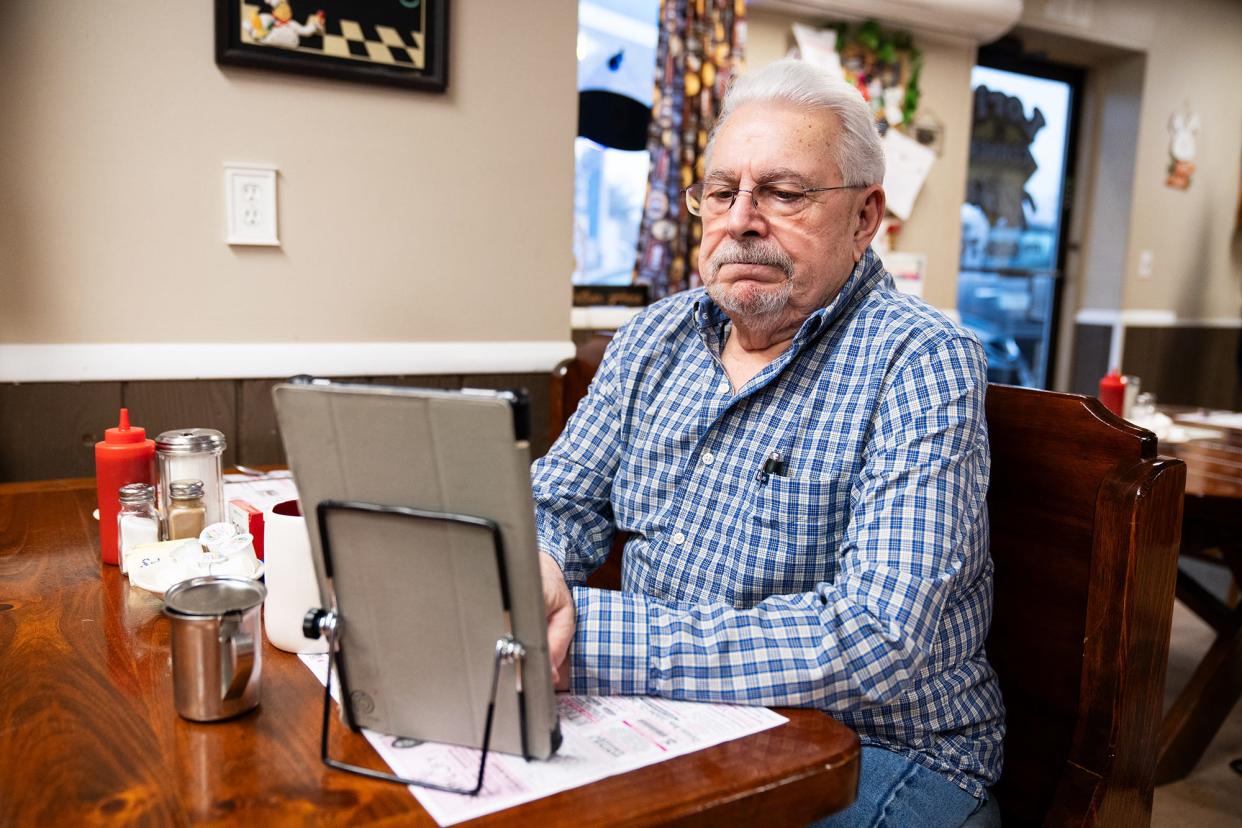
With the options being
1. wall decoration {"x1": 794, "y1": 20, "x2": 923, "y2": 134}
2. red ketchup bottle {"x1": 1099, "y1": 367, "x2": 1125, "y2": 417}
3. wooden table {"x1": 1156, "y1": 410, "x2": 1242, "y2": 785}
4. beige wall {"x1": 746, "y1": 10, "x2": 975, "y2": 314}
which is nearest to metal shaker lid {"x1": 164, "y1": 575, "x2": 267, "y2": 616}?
wooden table {"x1": 1156, "y1": 410, "x2": 1242, "y2": 785}

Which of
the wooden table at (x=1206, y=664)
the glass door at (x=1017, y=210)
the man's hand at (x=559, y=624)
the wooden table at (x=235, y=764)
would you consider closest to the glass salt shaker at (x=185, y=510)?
the wooden table at (x=235, y=764)

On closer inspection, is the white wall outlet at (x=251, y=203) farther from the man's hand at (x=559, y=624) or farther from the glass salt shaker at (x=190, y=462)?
the man's hand at (x=559, y=624)

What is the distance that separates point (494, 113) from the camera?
1920mm

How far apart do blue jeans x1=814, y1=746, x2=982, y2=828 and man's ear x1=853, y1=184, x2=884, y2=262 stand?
0.66m

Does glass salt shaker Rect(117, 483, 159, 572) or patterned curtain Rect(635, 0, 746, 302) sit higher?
patterned curtain Rect(635, 0, 746, 302)

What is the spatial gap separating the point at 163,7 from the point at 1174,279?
194 inches

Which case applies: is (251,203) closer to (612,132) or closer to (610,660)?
(610,660)

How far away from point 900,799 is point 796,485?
0.37 metres

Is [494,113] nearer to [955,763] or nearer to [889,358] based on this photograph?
[889,358]

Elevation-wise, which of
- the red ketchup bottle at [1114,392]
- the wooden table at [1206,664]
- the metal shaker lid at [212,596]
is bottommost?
the wooden table at [1206,664]

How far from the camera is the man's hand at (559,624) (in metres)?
0.84

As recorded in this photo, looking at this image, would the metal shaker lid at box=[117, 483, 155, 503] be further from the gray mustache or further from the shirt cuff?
the gray mustache

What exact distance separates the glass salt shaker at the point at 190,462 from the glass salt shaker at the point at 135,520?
0.08ft

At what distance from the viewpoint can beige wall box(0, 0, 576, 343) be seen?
61.4 inches
